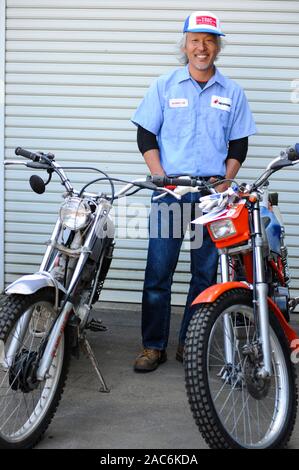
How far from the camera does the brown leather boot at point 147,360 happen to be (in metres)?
4.64

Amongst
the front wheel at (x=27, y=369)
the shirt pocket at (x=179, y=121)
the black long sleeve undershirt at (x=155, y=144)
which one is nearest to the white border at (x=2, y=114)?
the black long sleeve undershirt at (x=155, y=144)

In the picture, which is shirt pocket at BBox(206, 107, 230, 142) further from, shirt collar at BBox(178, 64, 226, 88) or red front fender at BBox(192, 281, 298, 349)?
red front fender at BBox(192, 281, 298, 349)

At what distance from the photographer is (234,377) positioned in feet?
11.2

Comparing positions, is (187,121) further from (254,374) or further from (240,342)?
(254,374)

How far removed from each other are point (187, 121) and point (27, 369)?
1.81 metres

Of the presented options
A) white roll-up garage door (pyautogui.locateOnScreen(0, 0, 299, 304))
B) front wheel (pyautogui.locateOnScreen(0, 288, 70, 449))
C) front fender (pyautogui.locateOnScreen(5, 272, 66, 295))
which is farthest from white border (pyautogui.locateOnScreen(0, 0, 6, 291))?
front fender (pyautogui.locateOnScreen(5, 272, 66, 295))

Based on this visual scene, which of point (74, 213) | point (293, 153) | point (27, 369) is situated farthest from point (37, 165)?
point (293, 153)

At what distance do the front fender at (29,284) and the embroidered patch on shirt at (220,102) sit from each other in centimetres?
160

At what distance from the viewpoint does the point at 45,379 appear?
345 cm

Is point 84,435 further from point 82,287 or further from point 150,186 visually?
point 150,186

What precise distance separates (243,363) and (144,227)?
2640mm

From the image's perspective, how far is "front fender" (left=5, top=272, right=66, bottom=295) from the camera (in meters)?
3.37
